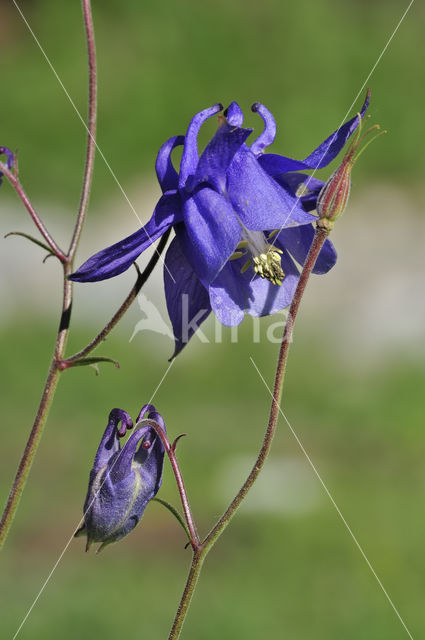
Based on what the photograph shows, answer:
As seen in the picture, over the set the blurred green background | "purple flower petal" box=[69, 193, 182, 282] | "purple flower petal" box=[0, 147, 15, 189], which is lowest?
the blurred green background

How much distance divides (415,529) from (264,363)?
204 centimetres

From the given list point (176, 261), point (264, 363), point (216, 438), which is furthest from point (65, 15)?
point (176, 261)

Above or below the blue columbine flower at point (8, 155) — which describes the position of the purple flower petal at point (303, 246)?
below

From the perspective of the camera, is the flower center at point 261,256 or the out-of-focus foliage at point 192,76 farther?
the out-of-focus foliage at point 192,76

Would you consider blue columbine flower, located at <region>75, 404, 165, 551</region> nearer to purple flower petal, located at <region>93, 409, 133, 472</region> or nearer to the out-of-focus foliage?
purple flower petal, located at <region>93, 409, 133, 472</region>

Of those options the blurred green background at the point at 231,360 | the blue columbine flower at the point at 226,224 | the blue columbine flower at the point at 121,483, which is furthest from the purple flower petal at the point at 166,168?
the blurred green background at the point at 231,360

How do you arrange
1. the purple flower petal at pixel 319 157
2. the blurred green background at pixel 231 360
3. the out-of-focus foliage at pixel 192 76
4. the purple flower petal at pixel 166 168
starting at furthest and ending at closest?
the out-of-focus foliage at pixel 192 76, the blurred green background at pixel 231 360, the purple flower petal at pixel 166 168, the purple flower petal at pixel 319 157

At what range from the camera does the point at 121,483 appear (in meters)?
1.33

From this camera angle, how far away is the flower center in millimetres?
1417

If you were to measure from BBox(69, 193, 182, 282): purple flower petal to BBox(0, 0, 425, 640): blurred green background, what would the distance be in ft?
9.42

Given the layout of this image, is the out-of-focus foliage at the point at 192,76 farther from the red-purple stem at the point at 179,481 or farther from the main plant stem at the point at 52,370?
the red-purple stem at the point at 179,481

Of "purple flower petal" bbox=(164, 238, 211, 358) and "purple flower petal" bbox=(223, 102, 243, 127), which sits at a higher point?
"purple flower petal" bbox=(223, 102, 243, 127)

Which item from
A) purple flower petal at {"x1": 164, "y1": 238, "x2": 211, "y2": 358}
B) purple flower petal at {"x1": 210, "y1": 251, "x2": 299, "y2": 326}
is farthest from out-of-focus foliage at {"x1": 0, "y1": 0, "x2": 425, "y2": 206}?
purple flower petal at {"x1": 164, "y1": 238, "x2": 211, "y2": 358}

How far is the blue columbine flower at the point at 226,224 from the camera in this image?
1.32 meters
